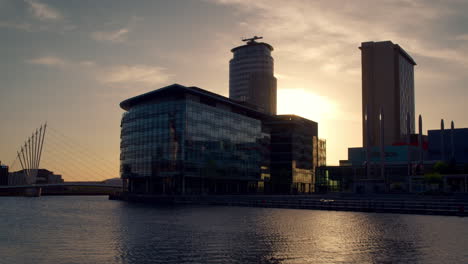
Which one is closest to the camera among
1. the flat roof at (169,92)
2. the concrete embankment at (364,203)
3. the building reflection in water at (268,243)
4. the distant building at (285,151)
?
the building reflection in water at (268,243)

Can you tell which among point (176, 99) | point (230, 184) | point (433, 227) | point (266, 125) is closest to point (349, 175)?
point (266, 125)

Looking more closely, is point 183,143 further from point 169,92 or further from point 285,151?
point 285,151

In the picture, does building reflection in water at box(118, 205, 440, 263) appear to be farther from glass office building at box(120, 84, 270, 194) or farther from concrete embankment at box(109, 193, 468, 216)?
glass office building at box(120, 84, 270, 194)

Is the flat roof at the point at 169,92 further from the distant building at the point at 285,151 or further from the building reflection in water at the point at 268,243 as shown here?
the building reflection in water at the point at 268,243

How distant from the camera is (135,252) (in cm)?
3192

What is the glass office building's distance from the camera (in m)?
137

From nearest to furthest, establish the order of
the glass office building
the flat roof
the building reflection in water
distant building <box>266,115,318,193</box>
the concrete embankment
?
the building reflection in water
the concrete embankment
the glass office building
the flat roof
distant building <box>266,115,318,193</box>

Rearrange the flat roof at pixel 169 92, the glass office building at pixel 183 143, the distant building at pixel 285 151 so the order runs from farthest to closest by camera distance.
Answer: the distant building at pixel 285 151
the flat roof at pixel 169 92
the glass office building at pixel 183 143

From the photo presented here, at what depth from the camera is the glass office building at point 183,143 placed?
137m

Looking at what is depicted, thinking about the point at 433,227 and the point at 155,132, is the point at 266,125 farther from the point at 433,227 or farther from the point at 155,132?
the point at 433,227

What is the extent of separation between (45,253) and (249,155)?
138 meters

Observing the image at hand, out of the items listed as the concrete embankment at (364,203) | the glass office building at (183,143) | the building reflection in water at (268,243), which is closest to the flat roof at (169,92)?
the glass office building at (183,143)

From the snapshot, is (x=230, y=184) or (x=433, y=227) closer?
(x=433, y=227)

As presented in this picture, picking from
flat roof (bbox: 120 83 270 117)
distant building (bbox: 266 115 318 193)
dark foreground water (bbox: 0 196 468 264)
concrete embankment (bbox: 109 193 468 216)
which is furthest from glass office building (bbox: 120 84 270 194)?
dark foreground water (bbox: 0 196 468 264)
